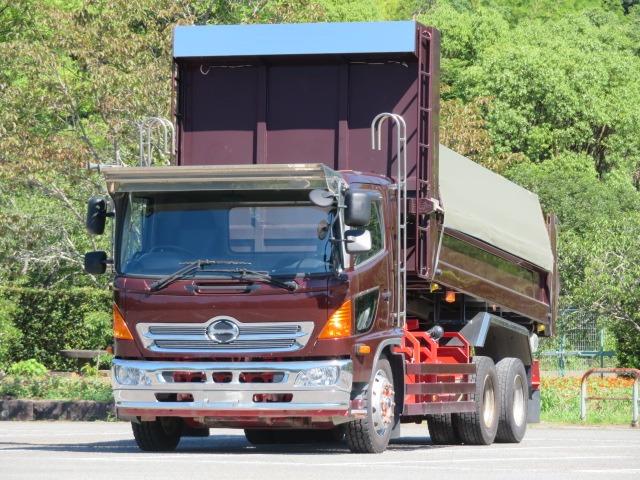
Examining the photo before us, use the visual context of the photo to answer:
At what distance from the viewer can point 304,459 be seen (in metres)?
14.1

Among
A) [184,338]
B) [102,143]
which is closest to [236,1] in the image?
[102,143]

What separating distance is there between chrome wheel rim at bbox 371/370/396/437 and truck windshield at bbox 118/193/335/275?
1.27 metres

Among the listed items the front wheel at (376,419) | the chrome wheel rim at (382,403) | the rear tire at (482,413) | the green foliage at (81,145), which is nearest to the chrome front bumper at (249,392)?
the front wheel at (376,419)

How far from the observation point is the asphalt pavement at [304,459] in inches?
472

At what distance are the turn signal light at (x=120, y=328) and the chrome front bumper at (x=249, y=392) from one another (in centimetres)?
40

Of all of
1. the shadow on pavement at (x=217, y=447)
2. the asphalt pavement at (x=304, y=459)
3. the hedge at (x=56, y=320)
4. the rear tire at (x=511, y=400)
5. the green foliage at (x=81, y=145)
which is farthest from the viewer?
the hedge at (x=56, y=320)

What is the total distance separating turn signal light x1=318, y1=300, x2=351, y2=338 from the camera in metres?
14.0

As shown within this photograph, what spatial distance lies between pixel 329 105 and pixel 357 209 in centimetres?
265

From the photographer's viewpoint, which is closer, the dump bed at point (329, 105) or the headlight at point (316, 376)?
the headlight at point (316, 376)

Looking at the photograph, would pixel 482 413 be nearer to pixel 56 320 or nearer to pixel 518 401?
pixel 518 401

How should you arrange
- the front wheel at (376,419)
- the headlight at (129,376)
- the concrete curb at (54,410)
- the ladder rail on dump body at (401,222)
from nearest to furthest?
the headlight at (129,376) → the front wheel at (376,419) → the ladder rail on dump body at (401,222) → the concrete curb at (54,410)

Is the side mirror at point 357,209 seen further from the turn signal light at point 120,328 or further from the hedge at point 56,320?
the hedge at point 56,320

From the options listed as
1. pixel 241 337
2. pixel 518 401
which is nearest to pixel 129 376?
pixel 241 337

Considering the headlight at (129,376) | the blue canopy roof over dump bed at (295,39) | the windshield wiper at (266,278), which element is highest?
the blue canopy roof over dump bed at (295,39)
